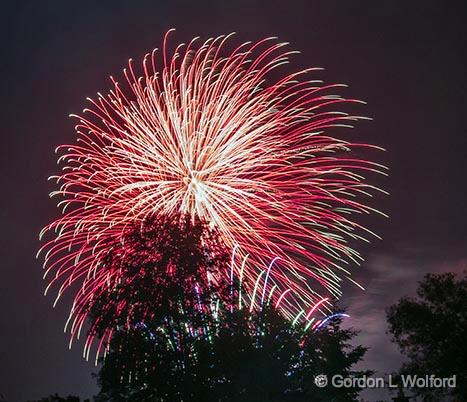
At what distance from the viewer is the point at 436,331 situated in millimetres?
37750

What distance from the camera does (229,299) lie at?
32.9 meters

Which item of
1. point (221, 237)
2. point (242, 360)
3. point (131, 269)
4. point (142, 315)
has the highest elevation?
point (221, 237)

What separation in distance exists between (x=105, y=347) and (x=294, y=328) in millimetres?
10017

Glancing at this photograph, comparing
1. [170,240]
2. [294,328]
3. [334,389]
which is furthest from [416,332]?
[170,240]

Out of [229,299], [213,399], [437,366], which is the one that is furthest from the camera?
[437,366]

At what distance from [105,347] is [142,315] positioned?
9.84 feet

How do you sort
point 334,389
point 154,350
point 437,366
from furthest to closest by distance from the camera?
point 334,389
point 437,366
point 154,350

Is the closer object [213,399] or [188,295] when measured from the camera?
[213,399]

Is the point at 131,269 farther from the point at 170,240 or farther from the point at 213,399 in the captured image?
the point at 213,399

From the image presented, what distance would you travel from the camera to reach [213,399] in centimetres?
2869

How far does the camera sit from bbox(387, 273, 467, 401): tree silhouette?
36.0 meters

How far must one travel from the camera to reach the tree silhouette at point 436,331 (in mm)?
35969

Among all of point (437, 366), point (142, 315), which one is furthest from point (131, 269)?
point (437, 366)

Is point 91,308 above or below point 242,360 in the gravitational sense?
above
